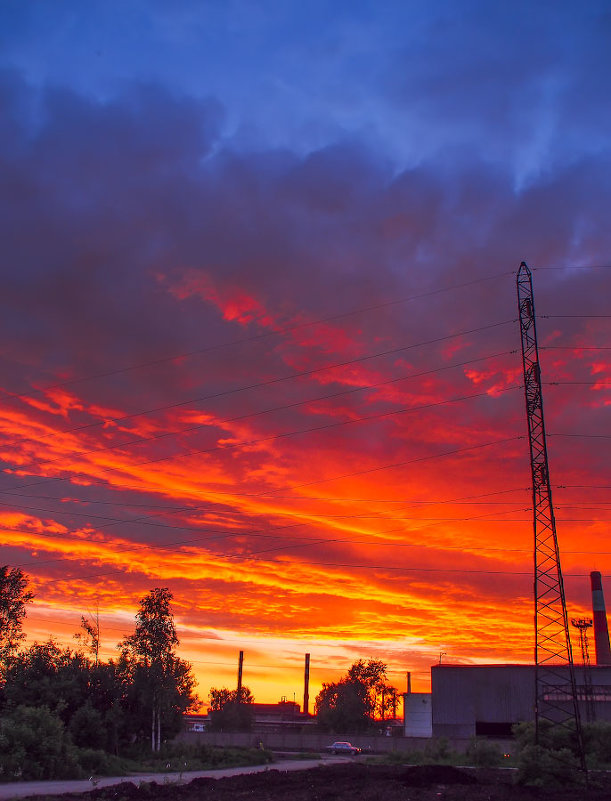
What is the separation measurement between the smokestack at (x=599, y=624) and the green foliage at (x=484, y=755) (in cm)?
5139

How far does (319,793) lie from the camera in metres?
31.0

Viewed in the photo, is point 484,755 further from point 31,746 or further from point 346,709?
point 346,709

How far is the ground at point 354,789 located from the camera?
96.6 ft

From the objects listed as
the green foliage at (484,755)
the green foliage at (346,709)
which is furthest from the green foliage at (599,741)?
the green foliage at (346,709)

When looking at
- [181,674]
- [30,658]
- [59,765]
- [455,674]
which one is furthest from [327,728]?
[59,765]

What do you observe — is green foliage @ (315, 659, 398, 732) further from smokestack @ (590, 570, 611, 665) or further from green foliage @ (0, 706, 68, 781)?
green foliage @ (0, 706, 68, 781)

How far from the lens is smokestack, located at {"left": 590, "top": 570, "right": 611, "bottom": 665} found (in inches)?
4247

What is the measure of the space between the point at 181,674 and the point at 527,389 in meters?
43.5

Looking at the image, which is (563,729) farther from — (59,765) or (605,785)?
(59,765)

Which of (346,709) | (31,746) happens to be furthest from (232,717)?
(31,746)

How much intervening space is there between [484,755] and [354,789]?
34220mm

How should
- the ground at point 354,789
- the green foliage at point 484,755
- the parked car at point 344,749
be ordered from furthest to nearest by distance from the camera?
the parked car at point 344,749 < the green foliage at point 484,755 < the ground at point 354,789

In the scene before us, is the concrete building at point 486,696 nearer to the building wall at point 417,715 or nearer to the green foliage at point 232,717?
the building wall at point 417,715

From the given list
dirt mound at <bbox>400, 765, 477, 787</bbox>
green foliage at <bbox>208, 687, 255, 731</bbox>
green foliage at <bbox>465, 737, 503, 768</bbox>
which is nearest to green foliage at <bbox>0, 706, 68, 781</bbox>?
dirt mound at <bbox>400, 765, 477, 787</bbox>
